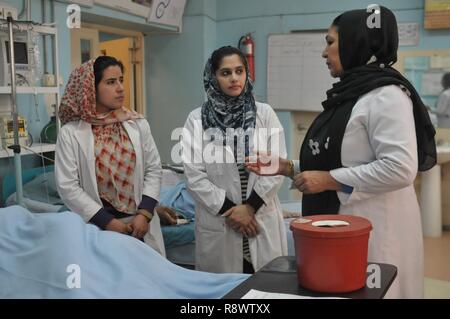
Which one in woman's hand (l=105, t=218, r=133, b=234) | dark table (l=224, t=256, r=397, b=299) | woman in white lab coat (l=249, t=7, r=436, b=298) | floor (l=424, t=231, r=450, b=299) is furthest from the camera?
floor (l=424, t=231, r=450, b=299)

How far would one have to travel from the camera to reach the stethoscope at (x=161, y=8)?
4207 millimetres

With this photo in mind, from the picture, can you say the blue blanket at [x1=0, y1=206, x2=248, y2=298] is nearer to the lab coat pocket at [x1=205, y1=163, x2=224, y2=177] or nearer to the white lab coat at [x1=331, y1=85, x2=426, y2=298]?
the white lab coat at [x1=331, y1=85, x2=426, y2=298]

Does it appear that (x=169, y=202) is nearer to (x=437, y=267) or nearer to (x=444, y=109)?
(x=437, y=267)

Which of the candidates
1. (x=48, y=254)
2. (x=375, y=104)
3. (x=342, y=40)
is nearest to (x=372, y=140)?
(x=375, y=104)

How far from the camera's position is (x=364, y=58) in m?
1.54

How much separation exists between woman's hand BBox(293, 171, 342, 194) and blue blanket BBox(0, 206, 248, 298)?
33cm

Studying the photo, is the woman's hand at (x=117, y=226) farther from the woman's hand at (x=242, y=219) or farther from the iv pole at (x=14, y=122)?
A: the iv pole at (x=14, y=122)

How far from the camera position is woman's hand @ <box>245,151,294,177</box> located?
1.72 m

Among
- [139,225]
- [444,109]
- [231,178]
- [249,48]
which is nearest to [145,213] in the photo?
[139,225]

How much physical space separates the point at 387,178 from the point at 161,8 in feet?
10.9

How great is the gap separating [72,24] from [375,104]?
2517 mm

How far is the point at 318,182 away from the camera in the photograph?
1.48m

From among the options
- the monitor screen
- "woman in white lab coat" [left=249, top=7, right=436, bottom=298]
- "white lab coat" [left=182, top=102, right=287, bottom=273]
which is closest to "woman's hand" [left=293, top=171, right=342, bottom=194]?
"woman in white lab coat" [left=249, top=7, right=436, bottom=298]

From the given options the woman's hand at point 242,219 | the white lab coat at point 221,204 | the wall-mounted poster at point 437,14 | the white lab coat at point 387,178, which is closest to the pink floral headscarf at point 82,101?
the white lab coat at point 221,204
